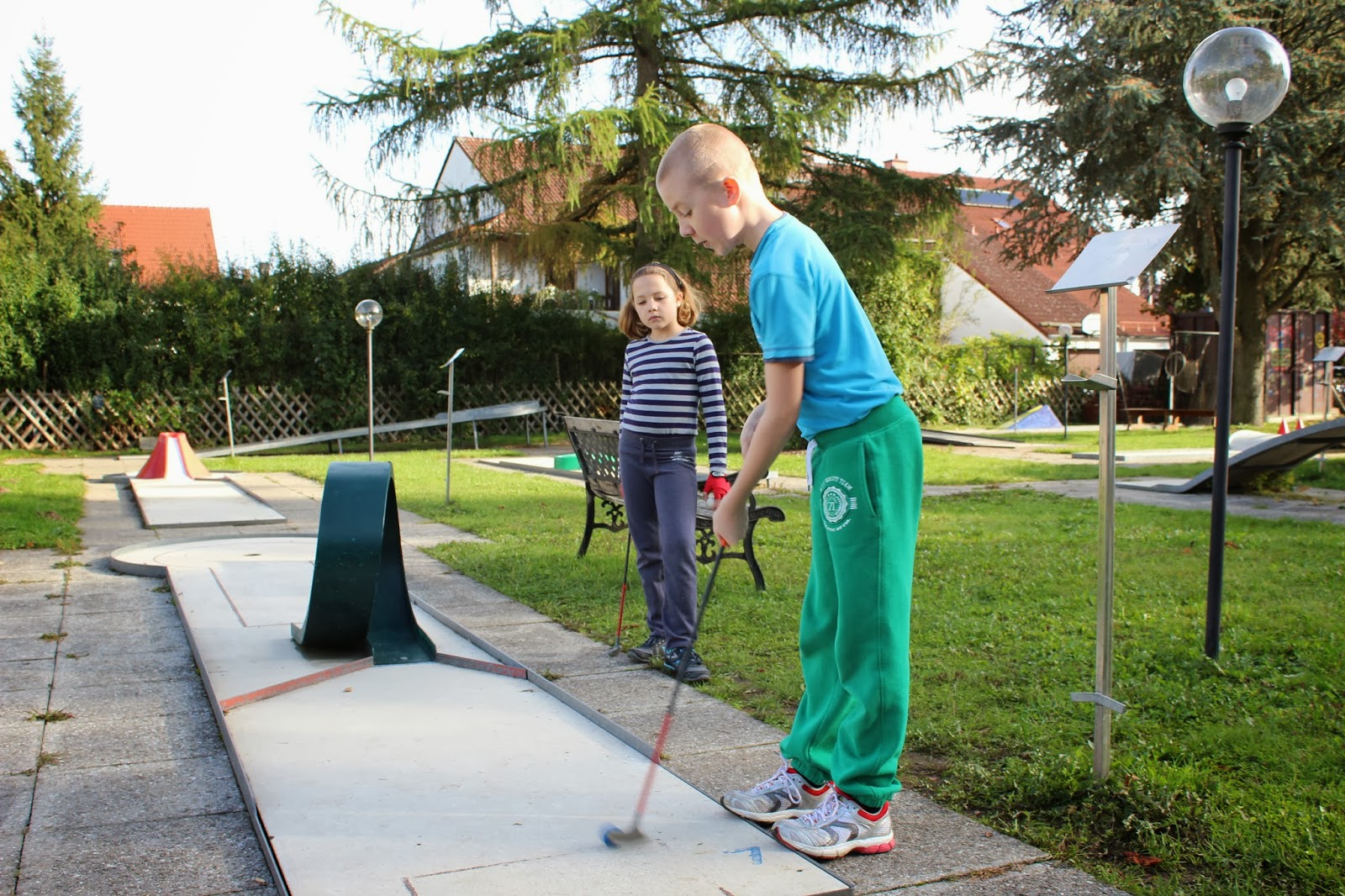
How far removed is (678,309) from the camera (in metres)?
4.38

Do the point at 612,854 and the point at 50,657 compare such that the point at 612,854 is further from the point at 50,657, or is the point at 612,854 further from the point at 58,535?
the point at 58,535

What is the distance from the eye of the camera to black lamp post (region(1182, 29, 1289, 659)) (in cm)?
434

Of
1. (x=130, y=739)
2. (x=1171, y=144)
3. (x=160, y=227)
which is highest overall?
(x=160, y=227)

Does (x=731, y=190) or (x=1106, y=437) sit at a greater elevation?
(x=731, y=190)

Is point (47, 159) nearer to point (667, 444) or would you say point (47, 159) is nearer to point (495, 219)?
point (495, 219)

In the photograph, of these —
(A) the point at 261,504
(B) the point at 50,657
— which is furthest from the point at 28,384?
(B) the point at 50,657

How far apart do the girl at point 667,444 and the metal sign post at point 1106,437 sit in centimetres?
159

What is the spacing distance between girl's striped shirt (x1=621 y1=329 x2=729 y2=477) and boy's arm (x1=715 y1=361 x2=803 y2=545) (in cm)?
168

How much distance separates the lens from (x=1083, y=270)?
3172mm

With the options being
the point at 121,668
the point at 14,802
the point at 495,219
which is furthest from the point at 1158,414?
the point at 14,802

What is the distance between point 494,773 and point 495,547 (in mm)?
4304

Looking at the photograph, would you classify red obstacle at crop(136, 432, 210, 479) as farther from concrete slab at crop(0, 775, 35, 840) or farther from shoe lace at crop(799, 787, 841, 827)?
shoe lace at crop(799, 787, 841, 827)

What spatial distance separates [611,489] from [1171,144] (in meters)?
17.6

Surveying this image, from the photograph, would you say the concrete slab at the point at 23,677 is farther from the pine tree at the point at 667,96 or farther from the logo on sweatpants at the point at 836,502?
the pine tree at the point at 667,96
